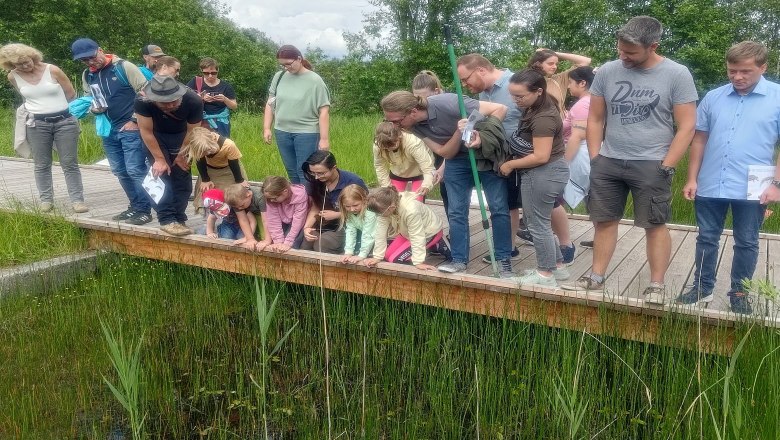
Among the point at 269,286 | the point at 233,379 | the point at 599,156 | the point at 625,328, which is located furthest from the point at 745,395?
the point at 269,286

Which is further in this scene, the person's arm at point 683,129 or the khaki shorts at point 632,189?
the khaki shorts at point 632,189

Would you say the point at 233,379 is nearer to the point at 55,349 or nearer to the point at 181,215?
the point at 55,349

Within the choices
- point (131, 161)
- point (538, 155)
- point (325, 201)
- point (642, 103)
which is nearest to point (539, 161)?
point (538, 155)

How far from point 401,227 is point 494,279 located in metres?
0.78

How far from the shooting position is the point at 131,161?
17.3 ft

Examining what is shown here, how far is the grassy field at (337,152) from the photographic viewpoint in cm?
680

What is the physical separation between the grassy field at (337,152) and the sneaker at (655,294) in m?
3.06

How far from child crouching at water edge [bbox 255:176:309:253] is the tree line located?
15.0 meters

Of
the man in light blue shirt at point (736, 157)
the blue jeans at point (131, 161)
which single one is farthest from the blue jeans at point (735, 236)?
the blue jeans at point (131, 161)

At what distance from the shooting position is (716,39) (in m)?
20.8

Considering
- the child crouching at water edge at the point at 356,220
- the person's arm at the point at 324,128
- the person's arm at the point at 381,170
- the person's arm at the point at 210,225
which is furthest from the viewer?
the person's arm at the point at 324,128

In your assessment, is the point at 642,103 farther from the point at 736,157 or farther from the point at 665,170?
the point at 736,157

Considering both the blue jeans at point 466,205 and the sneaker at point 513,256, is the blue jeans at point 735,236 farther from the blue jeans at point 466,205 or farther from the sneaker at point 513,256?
the sneaker at point 513,256

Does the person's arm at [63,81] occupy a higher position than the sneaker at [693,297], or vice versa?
the person's arm at [63,81]
